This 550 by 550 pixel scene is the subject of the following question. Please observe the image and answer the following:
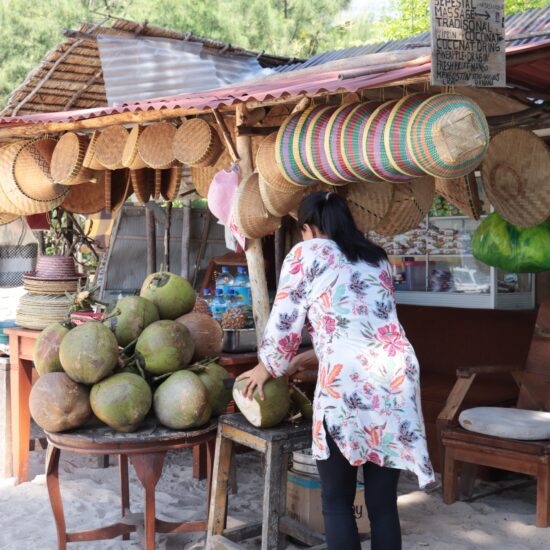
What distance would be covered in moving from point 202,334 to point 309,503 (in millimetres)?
887

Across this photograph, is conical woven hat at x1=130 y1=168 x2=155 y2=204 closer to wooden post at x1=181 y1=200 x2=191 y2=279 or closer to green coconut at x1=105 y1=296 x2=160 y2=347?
green coconut at x1=105 y1=296 x2=160 y2=347

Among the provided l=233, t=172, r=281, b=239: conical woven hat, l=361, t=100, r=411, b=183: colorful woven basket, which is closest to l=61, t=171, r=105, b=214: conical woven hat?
l=233, t=172, r=281, b=239: conical woven hat

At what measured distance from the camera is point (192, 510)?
3.79m

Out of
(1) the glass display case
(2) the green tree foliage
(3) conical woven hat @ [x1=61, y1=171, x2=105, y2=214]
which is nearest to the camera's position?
(3) conical woven hat @ [x1=61, y1=171, x2=105, y2=214]

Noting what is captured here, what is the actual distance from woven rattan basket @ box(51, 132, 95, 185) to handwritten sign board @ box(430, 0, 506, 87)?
92.9 inches

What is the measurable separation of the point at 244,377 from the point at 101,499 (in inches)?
62.7

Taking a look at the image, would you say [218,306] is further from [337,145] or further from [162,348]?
[337,145]

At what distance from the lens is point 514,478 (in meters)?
4.42

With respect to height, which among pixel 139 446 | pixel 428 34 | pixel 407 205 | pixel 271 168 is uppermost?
pixel 428 34

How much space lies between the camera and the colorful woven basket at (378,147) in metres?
2.80

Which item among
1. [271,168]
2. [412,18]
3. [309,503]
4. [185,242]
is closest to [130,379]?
[309,503]

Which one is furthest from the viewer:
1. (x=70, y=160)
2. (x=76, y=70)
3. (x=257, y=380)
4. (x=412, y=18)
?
(x=412, y=18)

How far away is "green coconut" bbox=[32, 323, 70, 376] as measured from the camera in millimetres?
2963

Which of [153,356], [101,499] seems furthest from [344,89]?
[101,499]
